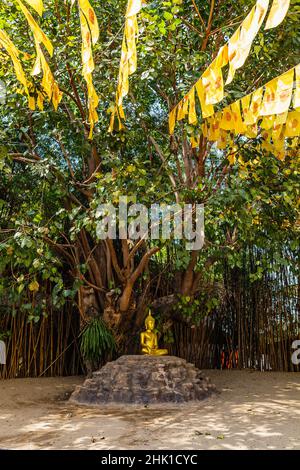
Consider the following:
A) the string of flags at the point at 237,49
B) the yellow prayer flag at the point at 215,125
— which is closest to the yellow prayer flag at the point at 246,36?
the string of flags at the point at 237,49

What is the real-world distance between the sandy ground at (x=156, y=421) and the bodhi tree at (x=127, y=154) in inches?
35.1

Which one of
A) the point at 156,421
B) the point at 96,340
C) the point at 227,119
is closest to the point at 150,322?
the point at 96,340

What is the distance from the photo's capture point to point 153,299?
202 inches

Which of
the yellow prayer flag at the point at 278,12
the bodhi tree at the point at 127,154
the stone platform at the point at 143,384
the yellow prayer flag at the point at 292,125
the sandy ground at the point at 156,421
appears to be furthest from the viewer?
the stone platform at the point at 143,384

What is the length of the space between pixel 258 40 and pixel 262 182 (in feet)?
3.40

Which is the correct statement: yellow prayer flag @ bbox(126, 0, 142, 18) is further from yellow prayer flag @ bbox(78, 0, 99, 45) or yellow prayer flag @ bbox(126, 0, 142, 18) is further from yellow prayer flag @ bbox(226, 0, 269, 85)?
yellow prayer flag @ bbox(226, 0, 269, 85)

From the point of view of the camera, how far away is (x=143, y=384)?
3797mm

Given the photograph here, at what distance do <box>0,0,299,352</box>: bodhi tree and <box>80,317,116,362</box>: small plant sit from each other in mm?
124

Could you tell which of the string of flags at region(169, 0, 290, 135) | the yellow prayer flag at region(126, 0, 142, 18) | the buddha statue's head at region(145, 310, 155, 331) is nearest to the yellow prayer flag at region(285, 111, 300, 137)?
the string of flags at region(169, 0, 290, 135)

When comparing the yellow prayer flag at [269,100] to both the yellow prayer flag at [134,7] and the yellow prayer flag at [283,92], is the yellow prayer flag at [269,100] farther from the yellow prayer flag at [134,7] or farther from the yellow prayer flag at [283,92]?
the yellow prayer flag at [134,7]

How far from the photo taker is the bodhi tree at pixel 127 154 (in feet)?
11.6
